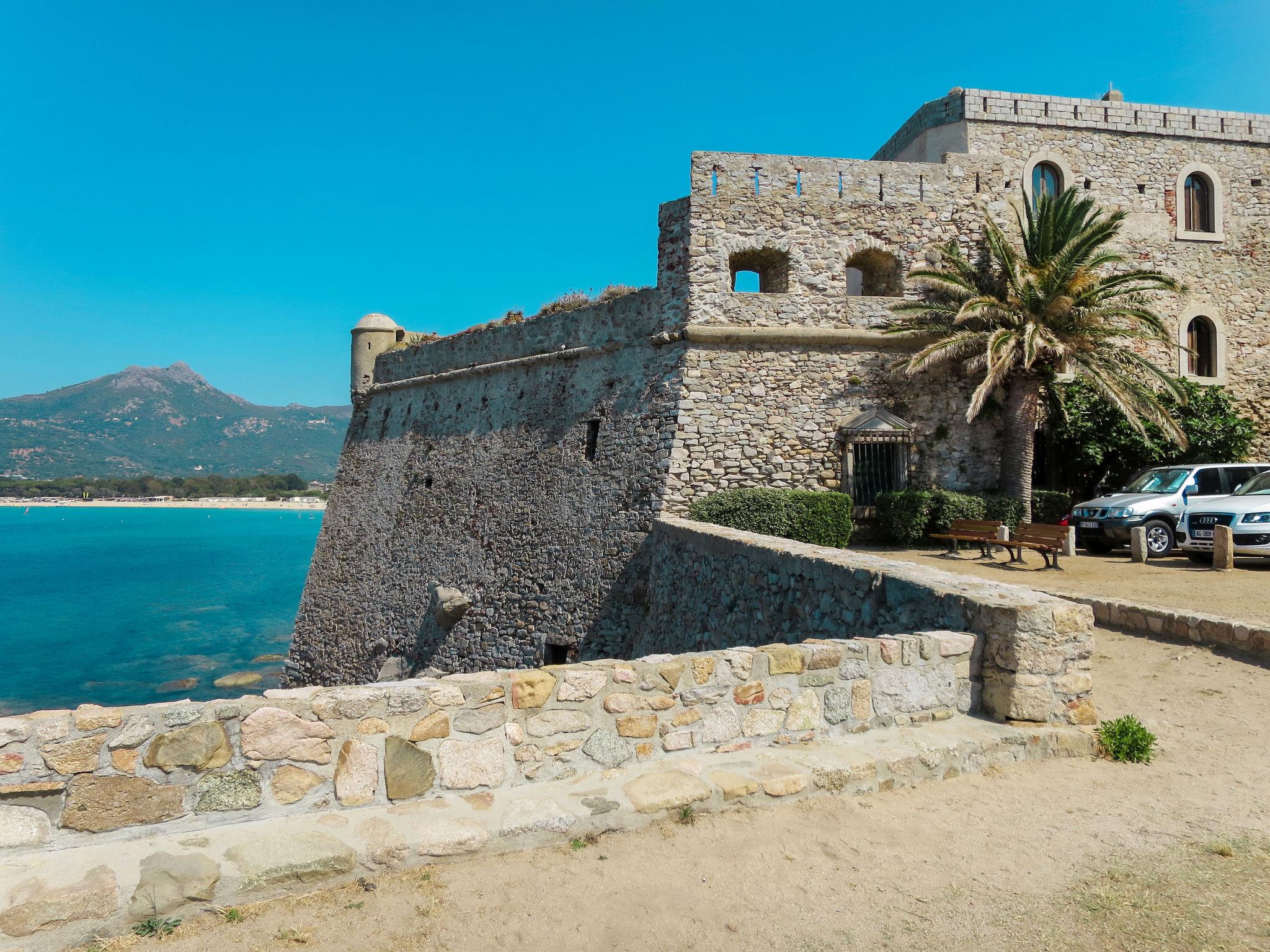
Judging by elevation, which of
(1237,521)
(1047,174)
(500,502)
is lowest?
(1237,521)

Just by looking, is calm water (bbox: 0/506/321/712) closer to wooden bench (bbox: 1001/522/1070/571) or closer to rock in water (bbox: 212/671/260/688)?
rock in water (bbox: 212/671/260/688)

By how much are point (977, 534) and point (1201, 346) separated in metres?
9.96

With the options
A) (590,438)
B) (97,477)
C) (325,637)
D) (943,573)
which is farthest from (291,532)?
(943,573)

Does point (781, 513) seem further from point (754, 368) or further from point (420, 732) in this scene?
point (420, 732)

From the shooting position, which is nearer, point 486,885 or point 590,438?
point 486,885

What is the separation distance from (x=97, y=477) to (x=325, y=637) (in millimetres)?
184551

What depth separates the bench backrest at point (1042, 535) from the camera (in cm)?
1127

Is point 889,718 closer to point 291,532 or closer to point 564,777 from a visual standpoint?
point 564,777

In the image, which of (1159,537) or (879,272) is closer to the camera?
(1159,537)

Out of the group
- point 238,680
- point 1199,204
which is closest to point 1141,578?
point 1199,204

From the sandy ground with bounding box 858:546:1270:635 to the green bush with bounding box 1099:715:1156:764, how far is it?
4127 millimetres

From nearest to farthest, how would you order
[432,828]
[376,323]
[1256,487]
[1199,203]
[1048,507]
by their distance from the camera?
[432,828], [1256,487], [1048,507], [1199,203], [376,323]

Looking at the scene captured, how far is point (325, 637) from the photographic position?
20219mm

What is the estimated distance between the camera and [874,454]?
14.5 m
